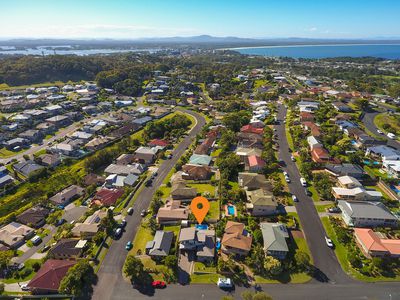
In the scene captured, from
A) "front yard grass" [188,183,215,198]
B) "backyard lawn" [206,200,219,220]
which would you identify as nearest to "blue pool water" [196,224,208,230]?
"backyard lawn" [206,200,219,220]

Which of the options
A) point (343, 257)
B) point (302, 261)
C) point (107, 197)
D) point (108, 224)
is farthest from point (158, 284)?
point (343, 257)

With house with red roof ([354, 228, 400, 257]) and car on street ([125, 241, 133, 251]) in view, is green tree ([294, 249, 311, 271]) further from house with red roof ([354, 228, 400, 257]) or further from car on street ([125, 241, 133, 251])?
car on street ([125, 241, 133, 251])

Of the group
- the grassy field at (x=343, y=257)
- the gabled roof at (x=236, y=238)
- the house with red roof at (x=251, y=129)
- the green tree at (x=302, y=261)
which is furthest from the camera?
the house with red roof at (x=251, y=129)

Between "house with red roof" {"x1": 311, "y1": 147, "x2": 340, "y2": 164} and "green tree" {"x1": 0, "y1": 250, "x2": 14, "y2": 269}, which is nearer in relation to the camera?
"green tree" {"x1": 0, "y1": 250, "x2": 14, "y2": 269}

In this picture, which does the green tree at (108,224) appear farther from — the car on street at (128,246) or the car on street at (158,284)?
the car on street at (158,284)

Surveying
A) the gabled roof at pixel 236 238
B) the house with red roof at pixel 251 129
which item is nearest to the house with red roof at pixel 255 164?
the gabled roof at pixel 236 238

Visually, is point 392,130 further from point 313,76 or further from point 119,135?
point 313,76
